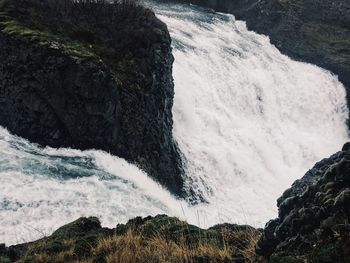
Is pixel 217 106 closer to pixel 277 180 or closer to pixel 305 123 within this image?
pixel 277 180

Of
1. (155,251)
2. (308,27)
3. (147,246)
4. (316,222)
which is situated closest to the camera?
(316,222)

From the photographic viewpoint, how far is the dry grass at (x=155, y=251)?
609 cm

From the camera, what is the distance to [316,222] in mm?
5113

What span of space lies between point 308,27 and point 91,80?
30859 millimetres

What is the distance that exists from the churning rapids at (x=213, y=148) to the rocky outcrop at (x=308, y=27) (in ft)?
4.50

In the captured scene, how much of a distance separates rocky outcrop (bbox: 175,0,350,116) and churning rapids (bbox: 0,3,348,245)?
1373 mm

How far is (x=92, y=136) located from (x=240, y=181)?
842 centimetres

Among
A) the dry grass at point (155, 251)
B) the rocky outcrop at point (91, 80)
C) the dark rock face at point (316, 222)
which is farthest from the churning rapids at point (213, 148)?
the dark rock face at point (316, 222)

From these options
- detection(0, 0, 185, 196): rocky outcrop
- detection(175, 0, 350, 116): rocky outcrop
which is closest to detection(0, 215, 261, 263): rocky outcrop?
detection(0, 0, 185, 196): rocky outcrop

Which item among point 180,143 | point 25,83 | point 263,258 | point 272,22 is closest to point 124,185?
point 25,83

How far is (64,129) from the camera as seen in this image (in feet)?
50.0

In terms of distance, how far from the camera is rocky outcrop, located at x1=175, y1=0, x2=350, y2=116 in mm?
37297

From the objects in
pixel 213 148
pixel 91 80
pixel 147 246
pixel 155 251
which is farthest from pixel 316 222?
pixel 213 148

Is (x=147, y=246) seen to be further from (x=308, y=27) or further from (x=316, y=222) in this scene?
(x=308, y=27)
